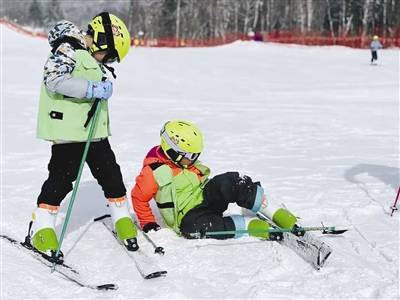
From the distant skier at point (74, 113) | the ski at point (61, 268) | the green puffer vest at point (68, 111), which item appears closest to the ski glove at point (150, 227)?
the distant skier at point (74, 113)

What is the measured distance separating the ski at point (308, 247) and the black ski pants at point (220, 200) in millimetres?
341

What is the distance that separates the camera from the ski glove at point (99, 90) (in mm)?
3734

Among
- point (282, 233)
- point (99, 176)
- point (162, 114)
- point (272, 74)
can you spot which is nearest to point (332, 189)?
point (282, 233)

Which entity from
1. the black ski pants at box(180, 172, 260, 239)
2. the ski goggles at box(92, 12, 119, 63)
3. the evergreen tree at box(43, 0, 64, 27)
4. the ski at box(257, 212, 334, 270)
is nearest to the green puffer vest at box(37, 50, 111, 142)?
the ski goggles at box(92, 12, 119, 63)

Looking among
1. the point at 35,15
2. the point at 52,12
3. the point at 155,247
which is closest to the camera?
the point at 155,247

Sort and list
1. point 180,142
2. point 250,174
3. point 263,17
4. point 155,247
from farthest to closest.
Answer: point 263,17 → point 250,174 → point 180,142 → point 155,247

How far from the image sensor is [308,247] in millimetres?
3744

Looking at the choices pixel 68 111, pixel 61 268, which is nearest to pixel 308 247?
pixel 61 268

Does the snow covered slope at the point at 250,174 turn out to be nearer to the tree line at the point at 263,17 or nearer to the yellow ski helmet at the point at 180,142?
the yellow ski helmet at the point at 180,142

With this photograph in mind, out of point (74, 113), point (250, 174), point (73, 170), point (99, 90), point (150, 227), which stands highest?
point (99, 90)

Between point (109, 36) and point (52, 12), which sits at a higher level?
point (52, 12)

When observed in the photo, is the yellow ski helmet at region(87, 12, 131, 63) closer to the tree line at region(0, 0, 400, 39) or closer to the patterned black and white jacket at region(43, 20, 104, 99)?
the patterned black and white jacket at region(43, 20, 104, 99)

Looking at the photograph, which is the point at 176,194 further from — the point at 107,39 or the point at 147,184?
the point at 107,39

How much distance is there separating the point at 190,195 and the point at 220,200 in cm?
24
